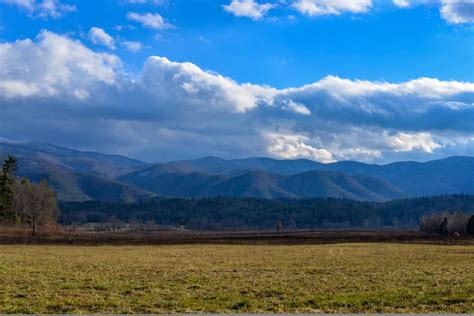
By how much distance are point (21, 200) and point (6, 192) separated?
436 centimetres

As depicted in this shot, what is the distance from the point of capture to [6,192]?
11606 centimetres

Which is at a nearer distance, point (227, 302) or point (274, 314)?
point (274, 314)

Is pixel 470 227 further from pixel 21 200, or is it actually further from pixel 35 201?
pixel 21 200

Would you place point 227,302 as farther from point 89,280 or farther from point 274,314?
point 89,280

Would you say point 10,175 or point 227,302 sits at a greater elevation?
point 10,175

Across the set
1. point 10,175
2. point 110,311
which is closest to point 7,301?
point 110,311

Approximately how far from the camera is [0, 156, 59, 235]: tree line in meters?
113

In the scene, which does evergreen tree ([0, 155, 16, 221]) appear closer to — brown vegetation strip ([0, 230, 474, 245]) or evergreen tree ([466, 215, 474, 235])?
brown vegetation strip ([0, 230, 474, 245])

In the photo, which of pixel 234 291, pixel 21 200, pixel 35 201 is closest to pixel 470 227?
pixel 35 201

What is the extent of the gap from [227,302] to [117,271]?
1460 centimetres

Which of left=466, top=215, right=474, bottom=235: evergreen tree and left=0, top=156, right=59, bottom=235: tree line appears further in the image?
left=466, top=215, right=474, bottom=235: evergreen tree

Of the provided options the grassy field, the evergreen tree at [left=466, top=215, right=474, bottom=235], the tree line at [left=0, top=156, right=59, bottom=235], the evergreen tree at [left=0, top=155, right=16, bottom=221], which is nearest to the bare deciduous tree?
the tree line at [left=0, top=156, right=59, bottom=235]

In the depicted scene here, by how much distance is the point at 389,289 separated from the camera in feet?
70.6

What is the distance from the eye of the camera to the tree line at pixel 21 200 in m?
113
